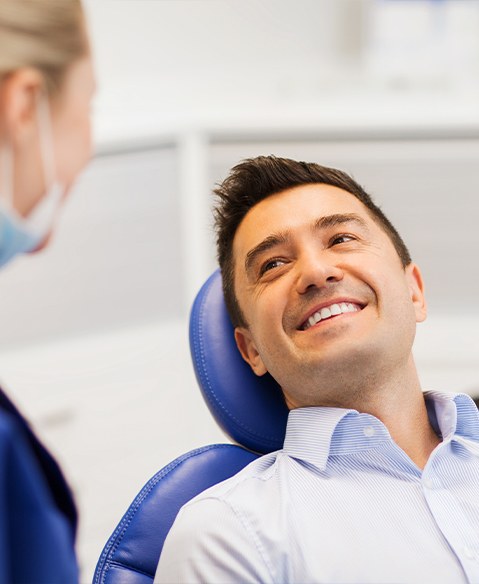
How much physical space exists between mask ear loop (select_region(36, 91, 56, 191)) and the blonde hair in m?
0.02

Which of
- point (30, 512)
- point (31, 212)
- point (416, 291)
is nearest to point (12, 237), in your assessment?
point (31, 212)

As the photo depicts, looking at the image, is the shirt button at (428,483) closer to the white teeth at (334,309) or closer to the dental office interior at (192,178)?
the white teeth at (334,309)

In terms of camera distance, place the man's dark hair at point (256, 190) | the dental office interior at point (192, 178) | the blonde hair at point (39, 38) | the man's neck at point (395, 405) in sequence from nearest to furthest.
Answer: the blonde hair at point (39, 38), the man's neck at point (395, 405), the man's dark hair at point (256, 190), the dental office interior at point (192, 178)

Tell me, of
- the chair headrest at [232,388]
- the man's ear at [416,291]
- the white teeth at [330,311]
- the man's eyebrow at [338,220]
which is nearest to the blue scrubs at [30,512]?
the chair headrest at [232,388]

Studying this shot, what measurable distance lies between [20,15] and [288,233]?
613 mm

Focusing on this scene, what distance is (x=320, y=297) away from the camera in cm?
123

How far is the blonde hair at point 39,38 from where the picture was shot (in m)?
0.86

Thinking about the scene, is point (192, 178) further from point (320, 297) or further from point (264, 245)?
point (320, 297)

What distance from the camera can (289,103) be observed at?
2096 mm

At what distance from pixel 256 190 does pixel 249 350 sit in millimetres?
326

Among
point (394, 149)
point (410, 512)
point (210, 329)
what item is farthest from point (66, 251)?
point (394, 149)

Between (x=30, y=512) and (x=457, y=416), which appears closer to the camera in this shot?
(x=30, y=512)

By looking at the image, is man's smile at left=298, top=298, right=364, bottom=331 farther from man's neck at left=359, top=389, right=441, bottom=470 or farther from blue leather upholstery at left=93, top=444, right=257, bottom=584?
blue leather upholstery at left=93, top=444, right=257, bottom=584

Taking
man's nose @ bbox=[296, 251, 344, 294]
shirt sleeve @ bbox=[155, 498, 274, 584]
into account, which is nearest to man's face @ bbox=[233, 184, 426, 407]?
man's nose @ bbox=[296, 251, 344, 294]
